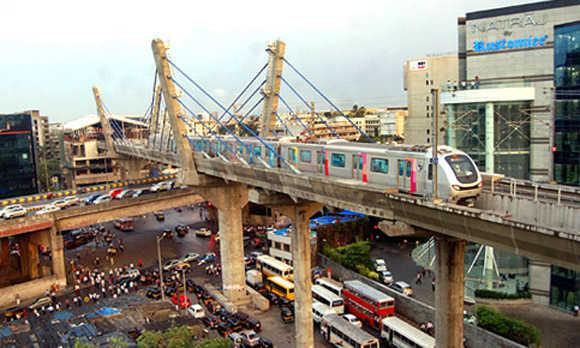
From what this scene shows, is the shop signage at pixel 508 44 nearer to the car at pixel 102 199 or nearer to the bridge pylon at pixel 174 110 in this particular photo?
the bridge pylon at pixel 174 110

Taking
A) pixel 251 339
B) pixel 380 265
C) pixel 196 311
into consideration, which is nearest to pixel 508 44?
pixel 380 265

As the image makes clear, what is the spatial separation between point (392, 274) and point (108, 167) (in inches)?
2729

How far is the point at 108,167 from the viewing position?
3760 inches

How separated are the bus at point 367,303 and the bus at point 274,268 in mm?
6557

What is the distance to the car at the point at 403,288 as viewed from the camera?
38.3 meters

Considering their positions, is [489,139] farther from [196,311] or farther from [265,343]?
[196,311]

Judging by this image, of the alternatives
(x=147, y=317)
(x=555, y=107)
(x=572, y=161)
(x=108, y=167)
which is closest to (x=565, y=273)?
(x=572, y=161)

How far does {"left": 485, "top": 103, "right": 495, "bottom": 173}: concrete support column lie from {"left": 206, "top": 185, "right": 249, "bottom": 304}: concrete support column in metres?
20.2

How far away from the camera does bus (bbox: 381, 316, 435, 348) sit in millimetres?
27234

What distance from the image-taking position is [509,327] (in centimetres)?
2819

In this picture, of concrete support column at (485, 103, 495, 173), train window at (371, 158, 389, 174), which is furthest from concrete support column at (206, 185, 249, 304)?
train window at (371, 158, 389, 174)

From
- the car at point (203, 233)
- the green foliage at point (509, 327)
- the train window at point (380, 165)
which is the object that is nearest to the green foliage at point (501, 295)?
the green foliage at point (509, 327)

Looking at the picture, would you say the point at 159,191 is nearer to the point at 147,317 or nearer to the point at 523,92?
the point at 147,317

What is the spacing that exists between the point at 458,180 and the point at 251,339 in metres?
19.2
